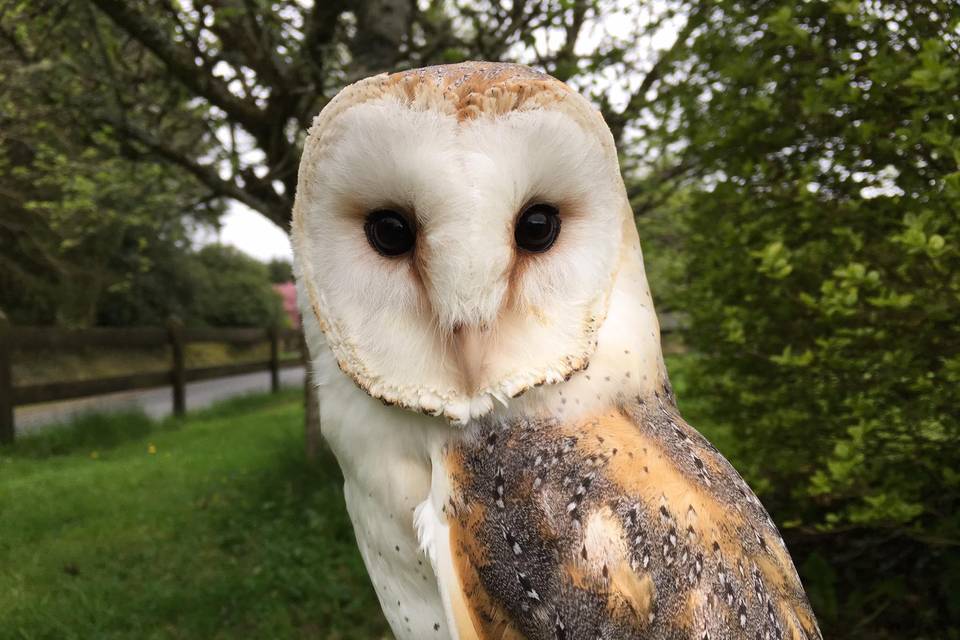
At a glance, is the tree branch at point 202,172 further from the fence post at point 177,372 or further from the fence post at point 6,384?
the fence post at point 177,372

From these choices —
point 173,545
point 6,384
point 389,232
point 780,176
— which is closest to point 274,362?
point 6,384

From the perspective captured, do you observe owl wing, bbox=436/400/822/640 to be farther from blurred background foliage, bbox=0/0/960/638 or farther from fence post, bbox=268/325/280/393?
fence post, bbox=268/325/280/393

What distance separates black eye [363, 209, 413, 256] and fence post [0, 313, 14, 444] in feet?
12.2

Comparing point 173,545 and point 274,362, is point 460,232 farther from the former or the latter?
point 274,362

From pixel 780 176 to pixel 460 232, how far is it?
1.96m

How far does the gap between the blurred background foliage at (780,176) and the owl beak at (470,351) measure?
1.24m

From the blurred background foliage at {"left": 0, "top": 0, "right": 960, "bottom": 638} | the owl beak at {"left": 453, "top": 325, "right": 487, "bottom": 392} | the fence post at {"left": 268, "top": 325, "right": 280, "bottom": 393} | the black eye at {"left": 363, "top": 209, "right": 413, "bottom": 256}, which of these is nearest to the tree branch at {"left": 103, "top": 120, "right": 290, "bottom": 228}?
the blurred background foliage at {"left": 0, "top": 0, "right": 960, "bottom": 638}

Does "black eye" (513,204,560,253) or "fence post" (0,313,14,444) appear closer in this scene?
"black eye" (513,204,560,253)

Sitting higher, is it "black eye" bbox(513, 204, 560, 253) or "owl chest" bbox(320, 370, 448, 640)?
"black eye" bbox(513, 204, 560, 253)

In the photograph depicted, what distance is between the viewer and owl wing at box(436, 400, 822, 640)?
0.96 m

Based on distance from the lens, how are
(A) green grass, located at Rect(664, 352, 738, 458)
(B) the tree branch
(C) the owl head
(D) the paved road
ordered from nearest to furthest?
1. (C) the owl head
2. (A) green grass, located at Rect(664, 352, 738, 458)
3. (B) the tree branch
4. (D) the paved road

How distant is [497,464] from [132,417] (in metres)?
5.73

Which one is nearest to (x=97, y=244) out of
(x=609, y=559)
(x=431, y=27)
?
(x=431, y=27)

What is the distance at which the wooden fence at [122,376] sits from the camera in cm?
375
